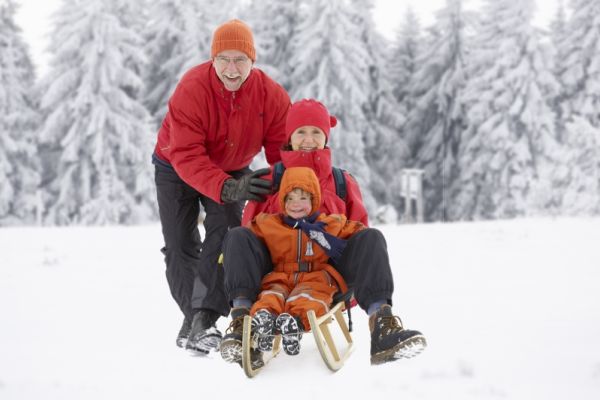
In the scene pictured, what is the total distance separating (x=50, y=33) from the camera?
72.3 feet

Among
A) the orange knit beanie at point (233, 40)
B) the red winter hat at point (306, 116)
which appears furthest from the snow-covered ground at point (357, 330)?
the orange knit beanie at point (233, 40)

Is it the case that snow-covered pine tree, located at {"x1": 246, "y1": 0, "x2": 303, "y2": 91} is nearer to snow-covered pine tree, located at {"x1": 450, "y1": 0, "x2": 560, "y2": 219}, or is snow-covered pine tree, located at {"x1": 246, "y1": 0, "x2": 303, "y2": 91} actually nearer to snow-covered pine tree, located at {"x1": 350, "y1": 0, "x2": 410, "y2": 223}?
snow-covered pine tree, located at {"x1": 350, "y1": 0, "x2": 410, "y2": 223}

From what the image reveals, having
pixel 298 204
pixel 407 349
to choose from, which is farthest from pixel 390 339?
pixel 298 204

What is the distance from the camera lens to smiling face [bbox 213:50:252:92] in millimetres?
3896

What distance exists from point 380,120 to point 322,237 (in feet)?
77.6

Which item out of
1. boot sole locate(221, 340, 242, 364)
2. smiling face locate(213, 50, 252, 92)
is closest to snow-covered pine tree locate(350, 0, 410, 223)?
smiling face locate(213, 50, 252, 92)

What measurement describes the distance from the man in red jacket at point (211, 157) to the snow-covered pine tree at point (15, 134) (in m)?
18.6

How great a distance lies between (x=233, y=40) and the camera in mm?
3914

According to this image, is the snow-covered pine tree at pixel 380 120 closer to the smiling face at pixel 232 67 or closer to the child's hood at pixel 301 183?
the smiling face at pixel 232 67

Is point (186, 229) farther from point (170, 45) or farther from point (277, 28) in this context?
point (277, 28)

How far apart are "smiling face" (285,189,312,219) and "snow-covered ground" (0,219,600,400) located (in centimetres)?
82

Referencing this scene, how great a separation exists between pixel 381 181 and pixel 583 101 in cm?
Answer: 788

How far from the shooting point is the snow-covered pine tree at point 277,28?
25.0 meters

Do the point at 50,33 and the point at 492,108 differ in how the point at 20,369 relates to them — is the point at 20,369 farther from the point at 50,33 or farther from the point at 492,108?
the point at 492,108
